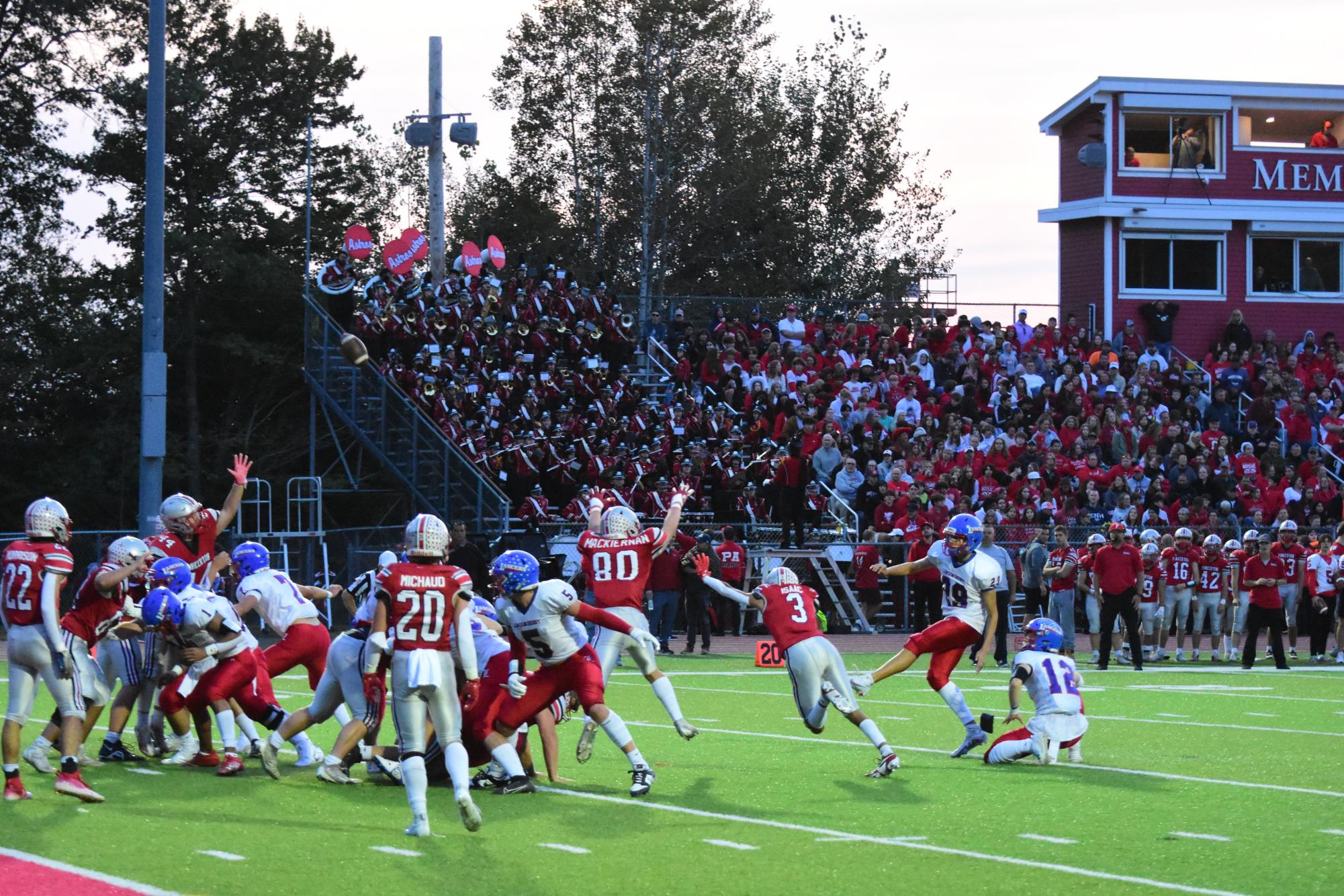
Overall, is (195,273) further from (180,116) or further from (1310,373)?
(1310,373)

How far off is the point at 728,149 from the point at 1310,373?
56.5 feet

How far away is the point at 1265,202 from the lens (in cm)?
3616

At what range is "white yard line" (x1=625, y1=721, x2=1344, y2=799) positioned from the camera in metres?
10.8

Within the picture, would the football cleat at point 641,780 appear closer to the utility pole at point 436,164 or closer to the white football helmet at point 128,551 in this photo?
the white football helmet at point 128,551

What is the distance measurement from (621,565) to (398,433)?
47.1 feet

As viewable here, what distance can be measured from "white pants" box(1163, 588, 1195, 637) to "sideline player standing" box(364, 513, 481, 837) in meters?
15.6

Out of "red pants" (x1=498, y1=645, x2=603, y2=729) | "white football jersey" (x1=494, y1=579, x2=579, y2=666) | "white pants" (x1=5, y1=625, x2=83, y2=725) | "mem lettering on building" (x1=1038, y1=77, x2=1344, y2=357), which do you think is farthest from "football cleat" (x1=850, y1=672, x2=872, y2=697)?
"mem lettering on building" (x1=1038, y1=77, x2=1344, y2=357)

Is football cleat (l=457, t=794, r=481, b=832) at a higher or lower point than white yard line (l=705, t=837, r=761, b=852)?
higher

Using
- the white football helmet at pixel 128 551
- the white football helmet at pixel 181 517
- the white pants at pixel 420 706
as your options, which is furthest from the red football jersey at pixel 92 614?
the white pants at pixel 420 706

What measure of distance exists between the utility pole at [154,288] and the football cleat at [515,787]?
7.53 metres

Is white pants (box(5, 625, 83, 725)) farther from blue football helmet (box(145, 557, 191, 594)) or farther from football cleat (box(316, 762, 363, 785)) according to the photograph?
football cleat (box(316, 762, 363, 785))

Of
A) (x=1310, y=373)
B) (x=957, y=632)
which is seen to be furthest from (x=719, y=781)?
(x=1310, y=373)

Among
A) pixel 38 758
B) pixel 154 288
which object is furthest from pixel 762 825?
pixel 154 288

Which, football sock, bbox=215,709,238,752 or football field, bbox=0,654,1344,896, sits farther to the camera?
football sock, bbox=215,709,238,752
